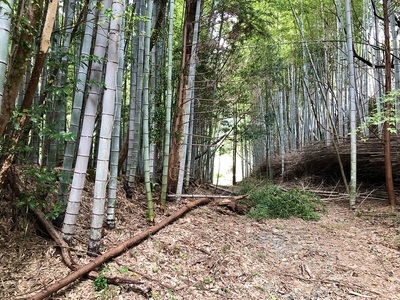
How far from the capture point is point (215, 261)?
2.61 metres

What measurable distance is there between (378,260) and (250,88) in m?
3.81

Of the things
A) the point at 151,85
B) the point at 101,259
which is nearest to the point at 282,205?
the point at 151,85

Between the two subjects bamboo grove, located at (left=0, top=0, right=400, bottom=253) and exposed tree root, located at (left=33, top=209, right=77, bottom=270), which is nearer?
bamboo grove, located at (left=0, top=0, right=400, bottom=253)

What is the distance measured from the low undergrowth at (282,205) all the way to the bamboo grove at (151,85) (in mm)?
711

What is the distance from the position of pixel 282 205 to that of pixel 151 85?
2764 millimetres

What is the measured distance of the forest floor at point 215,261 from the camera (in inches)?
80.9

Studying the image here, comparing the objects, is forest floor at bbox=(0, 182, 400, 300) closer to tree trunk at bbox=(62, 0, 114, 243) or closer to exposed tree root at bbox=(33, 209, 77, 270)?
exposed tree root at bbox=(33, 209, 77, 270)

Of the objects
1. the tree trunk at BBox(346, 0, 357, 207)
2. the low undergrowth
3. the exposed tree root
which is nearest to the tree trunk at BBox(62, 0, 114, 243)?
the exposed tree root

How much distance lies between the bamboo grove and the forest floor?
10.4 inches

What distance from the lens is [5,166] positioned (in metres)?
1.92

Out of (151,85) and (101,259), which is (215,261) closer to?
(101,259)

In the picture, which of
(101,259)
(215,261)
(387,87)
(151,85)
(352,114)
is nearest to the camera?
(101,259)

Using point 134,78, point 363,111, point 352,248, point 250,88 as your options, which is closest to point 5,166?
point 134,78

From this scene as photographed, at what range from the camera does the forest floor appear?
205 centimetres
